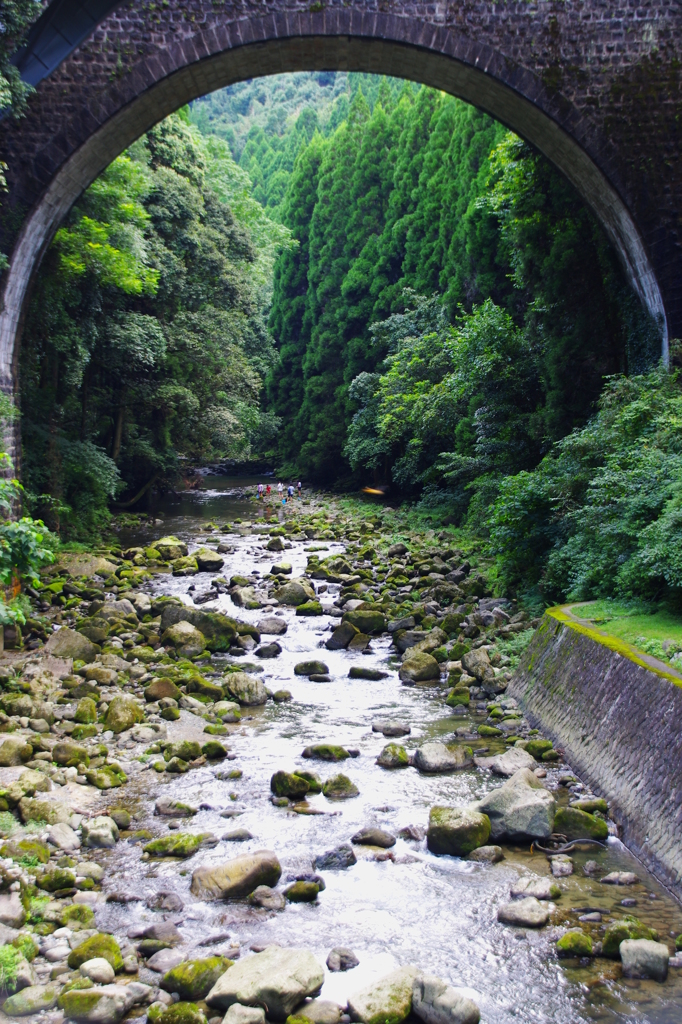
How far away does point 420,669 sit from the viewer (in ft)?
33.3

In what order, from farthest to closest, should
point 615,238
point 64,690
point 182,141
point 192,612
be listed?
point 182,141, point 615,238, point 192,612, point 64,690

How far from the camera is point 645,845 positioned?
5.39 m

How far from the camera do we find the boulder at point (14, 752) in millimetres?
6713

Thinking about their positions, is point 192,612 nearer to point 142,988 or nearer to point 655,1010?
point 142,988

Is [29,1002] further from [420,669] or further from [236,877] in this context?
[420,669]

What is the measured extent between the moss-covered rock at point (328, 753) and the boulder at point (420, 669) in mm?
2621

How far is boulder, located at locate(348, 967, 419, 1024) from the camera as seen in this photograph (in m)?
4.01

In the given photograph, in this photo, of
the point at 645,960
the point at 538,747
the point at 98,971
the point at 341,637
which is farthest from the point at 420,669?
the point at 98,971

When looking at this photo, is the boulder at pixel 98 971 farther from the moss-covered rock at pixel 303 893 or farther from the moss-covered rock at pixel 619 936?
the moss-covered rock at pixel 619 936

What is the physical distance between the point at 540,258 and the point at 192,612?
9225 millimetres

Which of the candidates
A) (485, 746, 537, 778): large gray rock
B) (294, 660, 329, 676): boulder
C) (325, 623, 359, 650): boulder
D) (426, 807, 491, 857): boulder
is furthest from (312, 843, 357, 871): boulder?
(325, 623, 359, 650): boulder

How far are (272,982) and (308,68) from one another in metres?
13.9

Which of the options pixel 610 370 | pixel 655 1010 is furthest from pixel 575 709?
pixel 610 370

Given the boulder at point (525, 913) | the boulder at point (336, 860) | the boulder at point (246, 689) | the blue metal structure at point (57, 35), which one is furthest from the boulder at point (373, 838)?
the blue metal structure at point (57, 35)
